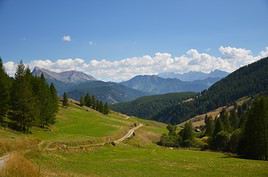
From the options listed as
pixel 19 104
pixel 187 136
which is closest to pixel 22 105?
pixel 19 104

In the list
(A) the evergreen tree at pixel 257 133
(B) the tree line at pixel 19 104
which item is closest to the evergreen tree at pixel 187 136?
(A) the evergreen tree at pixel 257 133

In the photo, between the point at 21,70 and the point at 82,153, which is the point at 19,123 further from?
the point at 82,153

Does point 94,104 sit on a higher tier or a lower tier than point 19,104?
higher

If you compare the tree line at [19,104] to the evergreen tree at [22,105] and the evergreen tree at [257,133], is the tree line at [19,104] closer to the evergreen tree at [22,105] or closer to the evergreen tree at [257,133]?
the evergreen tree at [22,105]

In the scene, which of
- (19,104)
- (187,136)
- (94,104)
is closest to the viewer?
(19,104)

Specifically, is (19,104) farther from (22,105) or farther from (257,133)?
(257,133)

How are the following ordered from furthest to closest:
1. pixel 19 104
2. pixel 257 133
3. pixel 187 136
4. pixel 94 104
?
pixel 94 104 → pixel 187 136 → pixel 257 133 → pixel 19 104

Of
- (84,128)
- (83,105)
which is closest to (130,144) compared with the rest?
(84,128)

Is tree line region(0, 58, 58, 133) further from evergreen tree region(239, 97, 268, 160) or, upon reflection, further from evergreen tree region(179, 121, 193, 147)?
evergreen tree region(179, 121, 193, 147)

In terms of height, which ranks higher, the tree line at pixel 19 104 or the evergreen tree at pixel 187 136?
the tree line at pixel 19 104

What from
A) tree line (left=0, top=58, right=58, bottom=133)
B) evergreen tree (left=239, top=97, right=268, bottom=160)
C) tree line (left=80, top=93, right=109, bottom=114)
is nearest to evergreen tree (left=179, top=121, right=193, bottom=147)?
evergreen tree (left=239, top=97, right=268, bottom=160)

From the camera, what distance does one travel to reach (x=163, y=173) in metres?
42.4

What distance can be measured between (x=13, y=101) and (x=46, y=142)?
12915 millimetres

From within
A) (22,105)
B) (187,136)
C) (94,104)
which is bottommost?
(187,136)
